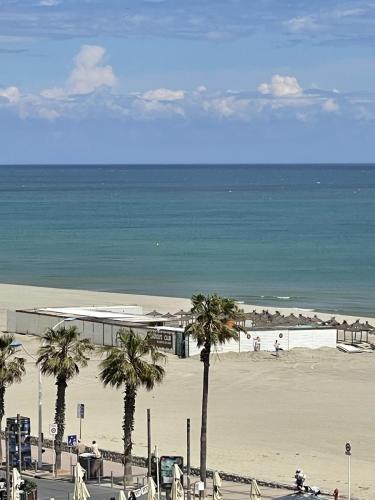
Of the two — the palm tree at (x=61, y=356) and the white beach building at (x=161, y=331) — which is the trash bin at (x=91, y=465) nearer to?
the palm tree at (x=61, y=356)

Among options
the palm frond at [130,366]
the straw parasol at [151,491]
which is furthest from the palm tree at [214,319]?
the straw parasol at [151,491]

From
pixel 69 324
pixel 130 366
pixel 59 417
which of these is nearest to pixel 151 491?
pixel 130 366

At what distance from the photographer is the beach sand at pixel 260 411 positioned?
40438mm

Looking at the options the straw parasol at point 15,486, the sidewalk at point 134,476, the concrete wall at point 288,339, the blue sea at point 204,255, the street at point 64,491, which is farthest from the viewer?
the blue sea at point 204,255

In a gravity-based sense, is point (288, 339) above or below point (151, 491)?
above

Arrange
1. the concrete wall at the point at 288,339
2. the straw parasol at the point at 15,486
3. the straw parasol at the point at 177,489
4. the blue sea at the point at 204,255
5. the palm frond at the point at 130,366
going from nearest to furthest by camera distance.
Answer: the straw parasol at the point at 15,486 → the straw parasol at the point at 177,489 → the palm frond at the point at 130,366 → the concrete wall at the point at 288,339 → the blue sea at the point at 204,255

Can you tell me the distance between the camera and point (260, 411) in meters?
48.4

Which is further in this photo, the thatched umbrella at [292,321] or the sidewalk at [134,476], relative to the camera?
the thatched umbrella at [292,321]

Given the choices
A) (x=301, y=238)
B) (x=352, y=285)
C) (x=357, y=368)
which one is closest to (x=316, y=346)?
(x=357, y=368)

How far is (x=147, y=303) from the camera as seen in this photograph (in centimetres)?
8494

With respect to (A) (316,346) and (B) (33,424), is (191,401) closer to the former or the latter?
(B) (33,424)

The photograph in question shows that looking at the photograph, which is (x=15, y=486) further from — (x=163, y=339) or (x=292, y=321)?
(x=292, y=321)

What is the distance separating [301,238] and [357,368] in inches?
3652

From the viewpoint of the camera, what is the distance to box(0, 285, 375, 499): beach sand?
133ft
